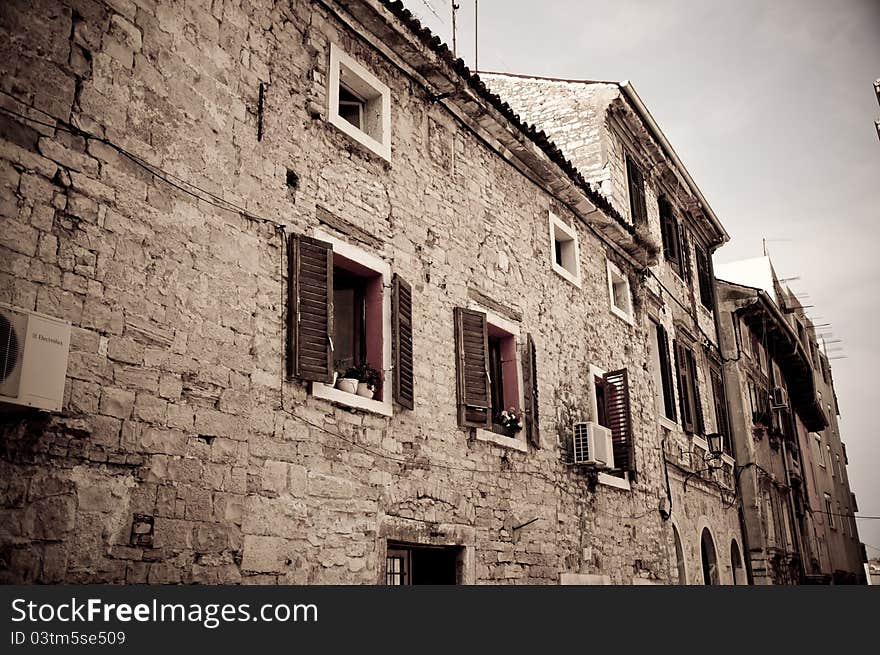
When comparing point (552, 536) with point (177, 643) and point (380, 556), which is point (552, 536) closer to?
point (380, 556)

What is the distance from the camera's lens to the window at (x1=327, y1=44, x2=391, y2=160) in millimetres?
8602

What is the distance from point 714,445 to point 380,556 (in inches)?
471

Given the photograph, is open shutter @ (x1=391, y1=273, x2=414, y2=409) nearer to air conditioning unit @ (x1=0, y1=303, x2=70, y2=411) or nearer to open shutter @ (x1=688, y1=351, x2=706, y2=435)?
air conditioning unit @ (x1=0, y1=303, x2=70, y2=411)

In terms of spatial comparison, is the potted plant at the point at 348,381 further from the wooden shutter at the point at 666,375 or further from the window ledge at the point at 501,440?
the wooden shutter at the point at 666,375

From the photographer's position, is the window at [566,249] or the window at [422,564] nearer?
the window at [422,564]

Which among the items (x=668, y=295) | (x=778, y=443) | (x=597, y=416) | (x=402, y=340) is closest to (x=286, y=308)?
(x=402, y=340)

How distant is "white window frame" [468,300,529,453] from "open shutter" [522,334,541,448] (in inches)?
3.0

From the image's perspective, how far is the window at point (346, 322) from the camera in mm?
7281

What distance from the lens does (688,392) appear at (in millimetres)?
17188

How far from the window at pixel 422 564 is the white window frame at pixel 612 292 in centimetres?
655

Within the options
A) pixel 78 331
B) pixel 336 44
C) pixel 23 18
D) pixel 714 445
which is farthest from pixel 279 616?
pixel 714 445

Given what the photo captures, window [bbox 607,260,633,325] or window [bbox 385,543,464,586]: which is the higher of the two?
window [bbox 607,260,633,325]

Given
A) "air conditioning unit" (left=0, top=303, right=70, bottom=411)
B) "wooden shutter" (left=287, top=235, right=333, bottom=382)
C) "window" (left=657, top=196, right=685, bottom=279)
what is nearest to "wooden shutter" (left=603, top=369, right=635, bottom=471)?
"window" (left=657, top=196, right=685, bottom=279)

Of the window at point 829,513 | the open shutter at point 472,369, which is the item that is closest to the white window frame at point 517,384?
the open shutter at point 472,369
